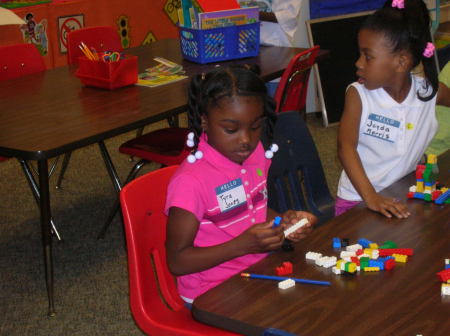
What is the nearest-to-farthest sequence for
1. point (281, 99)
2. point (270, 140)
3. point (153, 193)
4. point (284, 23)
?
point (153, 193), point (270, 140), point (281, 99), point (284, 23)

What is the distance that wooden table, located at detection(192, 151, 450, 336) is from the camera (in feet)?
4.13

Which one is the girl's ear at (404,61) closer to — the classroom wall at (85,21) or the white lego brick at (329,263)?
the white lego brick at (329,263)

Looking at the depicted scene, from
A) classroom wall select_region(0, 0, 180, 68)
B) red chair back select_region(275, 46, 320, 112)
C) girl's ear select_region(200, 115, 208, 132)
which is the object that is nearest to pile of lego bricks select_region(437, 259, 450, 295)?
girl's ear select_region(200, 115, 208, 132)

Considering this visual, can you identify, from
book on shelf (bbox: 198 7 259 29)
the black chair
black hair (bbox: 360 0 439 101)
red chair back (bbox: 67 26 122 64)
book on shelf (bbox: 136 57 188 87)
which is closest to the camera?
black hair (bbox: 360 0 439 101)

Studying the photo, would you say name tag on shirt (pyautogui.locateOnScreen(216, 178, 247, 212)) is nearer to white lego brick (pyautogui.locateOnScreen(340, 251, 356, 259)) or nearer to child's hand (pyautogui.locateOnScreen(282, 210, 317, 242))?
child's hand (pyautogui.locateOnScreen(282, 210, 317, 242))

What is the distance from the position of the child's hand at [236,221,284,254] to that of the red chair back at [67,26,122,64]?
2.44 meters

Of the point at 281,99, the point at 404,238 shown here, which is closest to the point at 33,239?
the point at 281,99

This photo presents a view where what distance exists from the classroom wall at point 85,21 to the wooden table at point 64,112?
1421mm

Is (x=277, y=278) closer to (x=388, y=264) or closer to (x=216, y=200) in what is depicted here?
(x=388, y=264)

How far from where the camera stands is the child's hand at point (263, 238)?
152 cm

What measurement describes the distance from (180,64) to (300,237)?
2.07 m

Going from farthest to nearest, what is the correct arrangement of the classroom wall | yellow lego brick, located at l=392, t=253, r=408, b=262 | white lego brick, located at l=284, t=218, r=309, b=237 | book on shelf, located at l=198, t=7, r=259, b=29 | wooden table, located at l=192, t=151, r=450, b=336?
1. the classroom wall
2. book on shelf, located at l=198, t=7, r=259, b=29
3. white lego brick, located at l=284, t=218, r=309, b=237
4. yellow lego brick, located at l=392, t=253, r=408, b=262
5. wooden table, located at l=192, t=151, r=450, b=336

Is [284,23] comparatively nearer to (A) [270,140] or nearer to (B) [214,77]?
(A) [270,140]

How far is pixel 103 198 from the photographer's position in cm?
394
